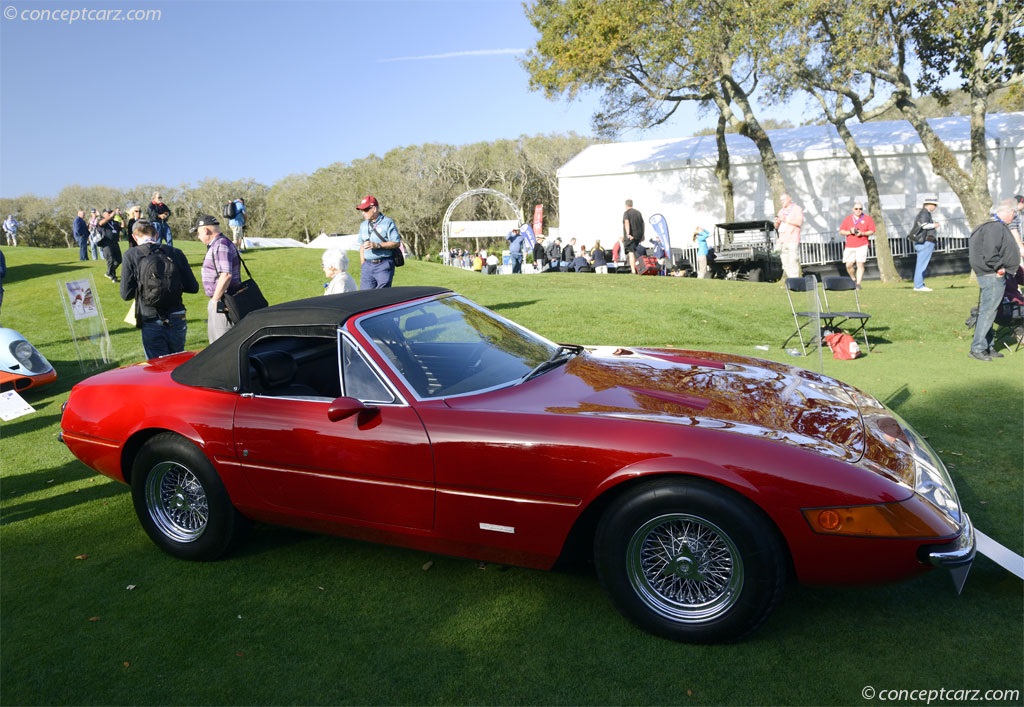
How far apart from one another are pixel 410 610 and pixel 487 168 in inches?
2581

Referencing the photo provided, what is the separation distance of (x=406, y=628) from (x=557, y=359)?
1.68 m

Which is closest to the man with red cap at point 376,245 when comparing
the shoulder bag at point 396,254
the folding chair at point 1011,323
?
the shoulder bag at point 396,254

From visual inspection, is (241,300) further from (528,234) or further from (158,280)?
(528,234)

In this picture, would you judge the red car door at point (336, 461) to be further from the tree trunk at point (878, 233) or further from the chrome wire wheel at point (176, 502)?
the tree trunk at point (878, 233)

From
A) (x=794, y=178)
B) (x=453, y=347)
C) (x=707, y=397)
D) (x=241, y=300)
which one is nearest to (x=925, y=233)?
(x=794, y=178)

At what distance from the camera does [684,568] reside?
2969 mm

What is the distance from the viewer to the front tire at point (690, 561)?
2820 millimetres

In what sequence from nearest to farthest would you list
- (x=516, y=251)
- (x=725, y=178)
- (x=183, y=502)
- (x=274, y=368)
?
(x=274, y=368) < (x=183, y=502) < (x=516, y=251) < (x=725, y=178)

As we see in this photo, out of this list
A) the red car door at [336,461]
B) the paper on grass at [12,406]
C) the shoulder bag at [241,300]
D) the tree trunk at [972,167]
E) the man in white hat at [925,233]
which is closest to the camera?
the red car door at [336,461]

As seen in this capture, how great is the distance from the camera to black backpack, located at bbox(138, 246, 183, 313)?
6.77 meters

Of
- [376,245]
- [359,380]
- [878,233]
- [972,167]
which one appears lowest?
[878,233]

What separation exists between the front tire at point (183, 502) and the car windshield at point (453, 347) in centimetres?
121

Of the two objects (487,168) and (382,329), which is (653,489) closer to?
(382,329)

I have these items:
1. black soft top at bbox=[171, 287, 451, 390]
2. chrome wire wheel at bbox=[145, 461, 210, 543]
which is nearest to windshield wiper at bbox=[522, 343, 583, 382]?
black soft top at bbox=[171, 287, 451, 390]
